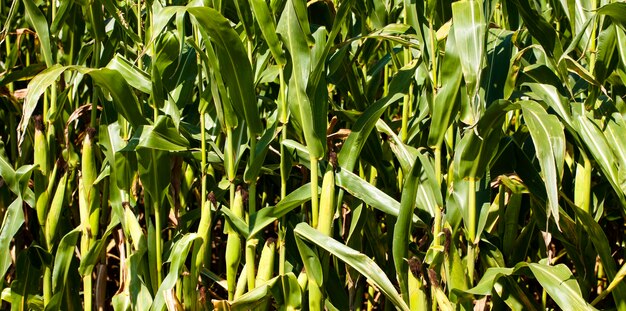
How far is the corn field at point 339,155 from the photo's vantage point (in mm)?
1790

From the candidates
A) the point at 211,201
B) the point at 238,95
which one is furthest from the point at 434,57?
the point at 211,201

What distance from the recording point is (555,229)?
6.72 feet

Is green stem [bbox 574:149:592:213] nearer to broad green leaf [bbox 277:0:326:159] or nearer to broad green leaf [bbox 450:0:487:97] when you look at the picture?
broad green leaf [bbox 450:0:487:97]

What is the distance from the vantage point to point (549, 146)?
1.56 meters

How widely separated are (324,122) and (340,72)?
0.39 m

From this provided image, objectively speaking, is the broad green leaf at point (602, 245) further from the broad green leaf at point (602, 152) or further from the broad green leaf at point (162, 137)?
the broad green leaf at point (162, 137)

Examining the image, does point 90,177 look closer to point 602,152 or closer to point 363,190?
point 363,190

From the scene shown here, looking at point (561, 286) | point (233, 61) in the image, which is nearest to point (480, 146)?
point (561, 286)

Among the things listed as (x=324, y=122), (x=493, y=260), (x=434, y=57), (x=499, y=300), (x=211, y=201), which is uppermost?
(x=434, y=57)

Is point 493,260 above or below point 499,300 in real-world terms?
above

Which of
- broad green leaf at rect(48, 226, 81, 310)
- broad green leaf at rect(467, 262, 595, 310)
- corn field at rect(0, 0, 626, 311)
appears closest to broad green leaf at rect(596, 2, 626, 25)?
corn field at rect(0, 0, 626, 311)

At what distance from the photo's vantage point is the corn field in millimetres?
1790

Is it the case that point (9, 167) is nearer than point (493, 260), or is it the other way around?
point (493, 260)

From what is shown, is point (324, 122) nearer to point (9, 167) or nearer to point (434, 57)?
point (434, 57)
